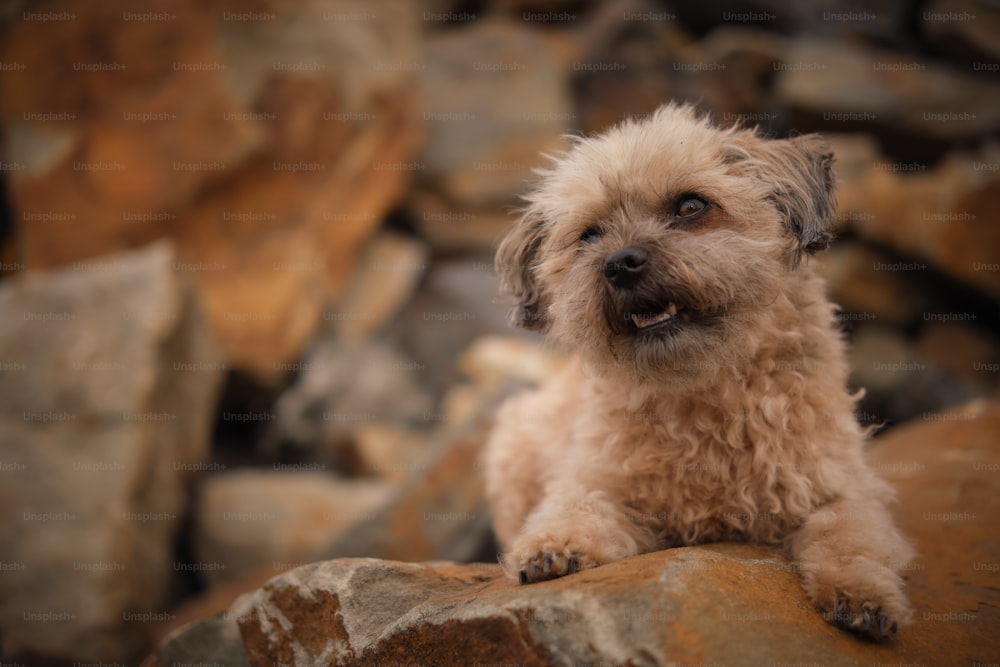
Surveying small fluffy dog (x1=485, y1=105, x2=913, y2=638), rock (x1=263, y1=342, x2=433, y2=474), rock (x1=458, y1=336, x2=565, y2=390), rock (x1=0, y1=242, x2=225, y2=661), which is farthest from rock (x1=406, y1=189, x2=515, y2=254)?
small fluffy dog (x1=485, y1=105, x2=913, y2=638)

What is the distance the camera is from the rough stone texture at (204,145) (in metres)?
9.31

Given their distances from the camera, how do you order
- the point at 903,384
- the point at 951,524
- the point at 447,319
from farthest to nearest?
the point at 447,319 < the point at 903,384 < the point at 951,524

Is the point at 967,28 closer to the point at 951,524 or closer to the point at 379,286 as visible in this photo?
the point at 379,286

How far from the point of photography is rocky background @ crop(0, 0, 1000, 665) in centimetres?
668

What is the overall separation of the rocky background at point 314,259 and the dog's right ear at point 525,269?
1117 mm

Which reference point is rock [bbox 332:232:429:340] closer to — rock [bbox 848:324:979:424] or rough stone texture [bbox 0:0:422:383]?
rough stone texture [bbox 0:0:422:383]

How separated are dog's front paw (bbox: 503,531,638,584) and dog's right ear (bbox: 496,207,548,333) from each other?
59.4 inches

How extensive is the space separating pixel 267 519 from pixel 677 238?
6441 millimetres

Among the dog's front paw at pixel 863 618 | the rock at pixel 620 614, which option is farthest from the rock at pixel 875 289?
the dog's front paw at pixel 863 618

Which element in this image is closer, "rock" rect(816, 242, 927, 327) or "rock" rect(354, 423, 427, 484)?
"rock" rect(354, 423, 427, 484)

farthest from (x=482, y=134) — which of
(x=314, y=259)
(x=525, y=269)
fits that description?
(x=525, y=269)

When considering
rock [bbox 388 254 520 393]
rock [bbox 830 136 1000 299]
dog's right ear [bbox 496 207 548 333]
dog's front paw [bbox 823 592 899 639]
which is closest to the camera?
dog's front paw [bbox 823 592 899 639]

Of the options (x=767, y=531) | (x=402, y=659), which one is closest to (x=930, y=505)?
(x=767, y=531)

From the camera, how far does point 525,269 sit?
14.6 ft
